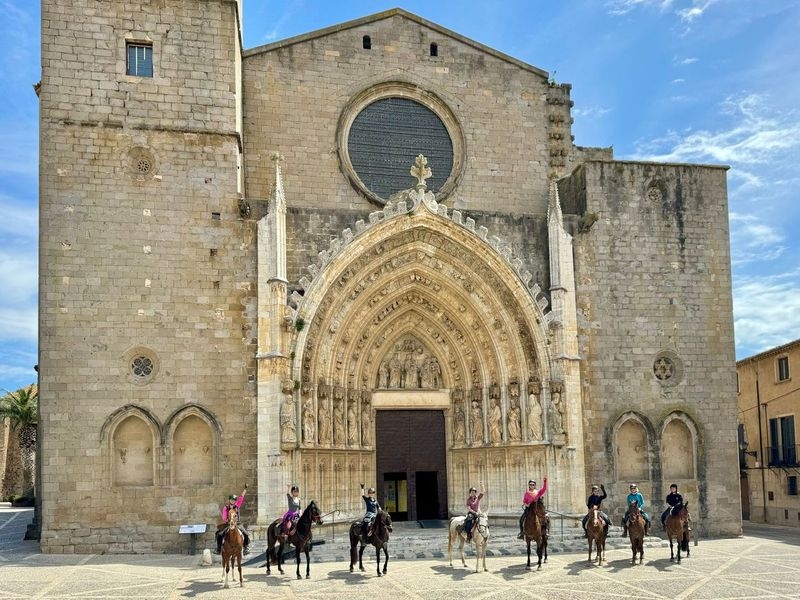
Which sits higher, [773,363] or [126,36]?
[126,36]

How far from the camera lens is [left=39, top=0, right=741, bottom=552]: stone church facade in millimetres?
15859

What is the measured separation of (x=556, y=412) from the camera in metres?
17.2

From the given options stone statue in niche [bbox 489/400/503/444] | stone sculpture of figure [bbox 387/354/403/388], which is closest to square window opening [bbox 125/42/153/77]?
stone sculpture of figure [bbox 387/354/403/388]

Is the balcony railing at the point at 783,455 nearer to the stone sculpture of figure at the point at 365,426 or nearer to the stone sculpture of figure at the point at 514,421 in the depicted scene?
the stone sculpture of figure at the point at 514,421

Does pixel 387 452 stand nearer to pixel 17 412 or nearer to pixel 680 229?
pixel 680 229

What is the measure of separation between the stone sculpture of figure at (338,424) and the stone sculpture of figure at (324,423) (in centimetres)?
23

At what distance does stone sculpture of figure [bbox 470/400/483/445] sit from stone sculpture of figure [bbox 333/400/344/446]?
2919 millimetres

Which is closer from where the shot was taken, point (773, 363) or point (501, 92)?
point (501, 92)

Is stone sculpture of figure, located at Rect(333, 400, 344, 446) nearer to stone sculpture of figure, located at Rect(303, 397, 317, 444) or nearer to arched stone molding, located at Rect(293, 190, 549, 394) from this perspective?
arched stone molding, located at Rect(293, 190, 549, 394)

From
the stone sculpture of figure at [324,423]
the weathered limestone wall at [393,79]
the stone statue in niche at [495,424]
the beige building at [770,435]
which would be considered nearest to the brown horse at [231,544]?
the stone sculpture of figure at [324,423]

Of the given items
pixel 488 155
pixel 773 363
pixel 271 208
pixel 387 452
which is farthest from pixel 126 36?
pixel 773 363

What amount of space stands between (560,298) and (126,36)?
1017cm

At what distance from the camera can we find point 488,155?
1970cm

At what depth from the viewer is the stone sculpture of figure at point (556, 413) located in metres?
17.2
